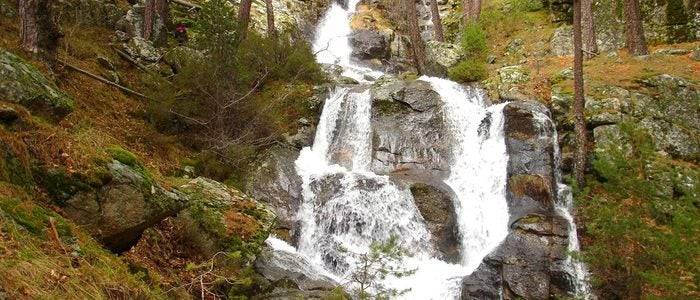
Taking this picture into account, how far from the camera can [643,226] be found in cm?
740

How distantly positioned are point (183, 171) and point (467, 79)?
12133 mm

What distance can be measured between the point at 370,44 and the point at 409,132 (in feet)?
34.6

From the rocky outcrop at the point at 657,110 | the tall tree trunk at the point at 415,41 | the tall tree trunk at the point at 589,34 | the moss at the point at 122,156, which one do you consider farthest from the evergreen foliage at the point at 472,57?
the moss at the point at 122,156

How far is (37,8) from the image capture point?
7.77 metres

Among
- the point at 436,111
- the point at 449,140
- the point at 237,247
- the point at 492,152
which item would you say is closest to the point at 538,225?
the point at 492,152

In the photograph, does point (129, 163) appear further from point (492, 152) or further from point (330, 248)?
point (492, 152)

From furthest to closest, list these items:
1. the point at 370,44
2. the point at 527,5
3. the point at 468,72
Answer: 1. the point at 370,44
2. the point at 527,5
3. the point at 468,72

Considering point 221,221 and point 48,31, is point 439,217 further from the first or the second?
point 48,31

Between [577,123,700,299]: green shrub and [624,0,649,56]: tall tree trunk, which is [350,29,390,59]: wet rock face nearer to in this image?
[624,0,649,56]: tall tree trunk

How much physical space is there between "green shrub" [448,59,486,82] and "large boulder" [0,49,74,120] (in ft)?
51.4

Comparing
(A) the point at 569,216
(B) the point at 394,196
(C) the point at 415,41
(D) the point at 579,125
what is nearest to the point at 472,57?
(C) the point at 415,41

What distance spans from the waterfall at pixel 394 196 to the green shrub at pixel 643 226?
3.52m

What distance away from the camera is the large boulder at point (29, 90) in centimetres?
518

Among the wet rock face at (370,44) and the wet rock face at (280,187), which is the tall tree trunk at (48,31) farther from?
the wet rock face at (370,44)
